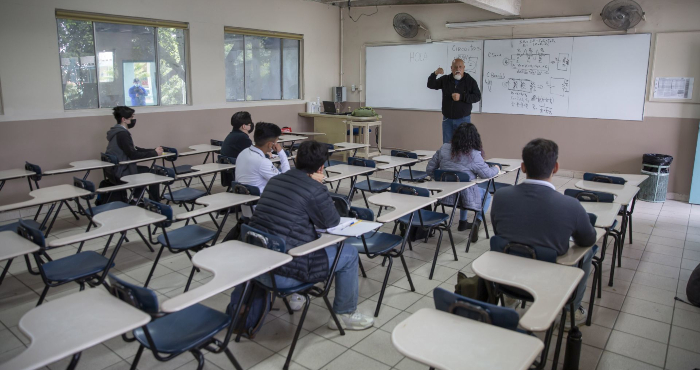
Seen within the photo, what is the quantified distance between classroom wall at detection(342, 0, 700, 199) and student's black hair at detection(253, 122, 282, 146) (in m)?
5.15

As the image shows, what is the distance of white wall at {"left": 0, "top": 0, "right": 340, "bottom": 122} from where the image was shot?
5.41 meters

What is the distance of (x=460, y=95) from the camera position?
253 inches

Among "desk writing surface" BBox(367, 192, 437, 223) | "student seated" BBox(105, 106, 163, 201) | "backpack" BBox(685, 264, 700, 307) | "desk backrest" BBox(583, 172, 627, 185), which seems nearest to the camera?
"desk writing surface" BBox(367, 192, 437, 223)

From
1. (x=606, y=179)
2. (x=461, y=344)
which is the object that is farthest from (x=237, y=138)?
(x=461, y=344)

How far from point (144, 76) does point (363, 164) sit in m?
3.62

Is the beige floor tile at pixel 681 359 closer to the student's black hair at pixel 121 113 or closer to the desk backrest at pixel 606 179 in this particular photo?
the desk backrest at pixel 606 179

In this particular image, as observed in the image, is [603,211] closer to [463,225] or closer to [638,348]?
[638,348]

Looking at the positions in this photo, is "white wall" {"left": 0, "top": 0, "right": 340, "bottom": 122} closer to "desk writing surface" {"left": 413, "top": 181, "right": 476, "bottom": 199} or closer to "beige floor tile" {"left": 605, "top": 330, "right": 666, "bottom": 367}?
"desk writing surface" {"left": 413, "top": 181, "right": 476, "bottom": 199}

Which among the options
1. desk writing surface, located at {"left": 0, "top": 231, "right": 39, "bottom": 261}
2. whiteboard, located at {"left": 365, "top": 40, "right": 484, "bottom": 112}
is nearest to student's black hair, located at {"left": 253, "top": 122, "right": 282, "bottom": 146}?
desk writing surface, located at {"left": 0, "top": 231, "right": 39, "bottom": 261}

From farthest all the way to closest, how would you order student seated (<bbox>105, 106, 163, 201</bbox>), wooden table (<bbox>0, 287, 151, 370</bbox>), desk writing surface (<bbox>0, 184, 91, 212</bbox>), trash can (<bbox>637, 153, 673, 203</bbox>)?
trash can (<bbox>637, 153, 673, 203</bbox>) → student seated (<bbox>105, 106, 163, 201</bbox>) → desk writing surface (<bbox>0, 184, 91, 212</bbox>) → wooden table (<bbox>0, 287, 151, 370</bbox>)

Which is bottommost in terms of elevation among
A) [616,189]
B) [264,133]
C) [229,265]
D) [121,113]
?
[229,265]

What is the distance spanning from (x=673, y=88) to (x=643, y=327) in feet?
15.5

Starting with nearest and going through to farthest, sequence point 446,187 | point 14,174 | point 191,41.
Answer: point 446,187 < point 14,174 < point 191,41

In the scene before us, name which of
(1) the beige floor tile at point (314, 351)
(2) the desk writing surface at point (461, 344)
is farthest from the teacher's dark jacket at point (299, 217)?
(2) the desk writing surface at point (461, 344)
